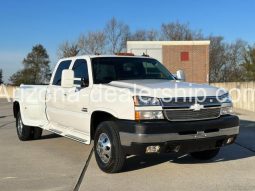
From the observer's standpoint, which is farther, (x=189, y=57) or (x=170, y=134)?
(x=189, y=57)

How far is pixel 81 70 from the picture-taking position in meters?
8.12

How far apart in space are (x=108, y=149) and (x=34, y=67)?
8232 centimetres

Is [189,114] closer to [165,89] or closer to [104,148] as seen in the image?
[165,89]

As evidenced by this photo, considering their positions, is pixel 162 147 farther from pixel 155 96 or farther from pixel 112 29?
pixel 112 29

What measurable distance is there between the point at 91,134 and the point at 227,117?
2.22 m

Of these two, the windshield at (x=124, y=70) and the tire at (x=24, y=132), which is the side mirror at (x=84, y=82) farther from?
the tire at (x=24, y=132)

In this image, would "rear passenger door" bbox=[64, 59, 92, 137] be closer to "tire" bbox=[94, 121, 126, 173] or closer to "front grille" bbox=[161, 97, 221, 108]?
"tire" bbox=[94, 121, 126, 173]

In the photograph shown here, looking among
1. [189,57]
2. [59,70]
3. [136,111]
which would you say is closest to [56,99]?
[59,70]

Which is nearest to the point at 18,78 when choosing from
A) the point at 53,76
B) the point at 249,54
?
the point at 249,54

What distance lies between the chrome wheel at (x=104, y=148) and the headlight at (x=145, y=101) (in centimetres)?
84

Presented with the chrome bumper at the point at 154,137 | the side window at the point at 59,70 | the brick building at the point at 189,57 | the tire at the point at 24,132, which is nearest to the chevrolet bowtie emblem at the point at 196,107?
the chrome bumper at the point at 154,137

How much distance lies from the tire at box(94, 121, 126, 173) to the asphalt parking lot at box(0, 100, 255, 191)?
147 mm

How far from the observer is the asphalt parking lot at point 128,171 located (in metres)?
6.01

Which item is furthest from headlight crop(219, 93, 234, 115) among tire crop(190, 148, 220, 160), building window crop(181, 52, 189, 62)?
building window crop(181, 52, 189, 62)
